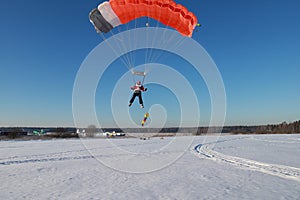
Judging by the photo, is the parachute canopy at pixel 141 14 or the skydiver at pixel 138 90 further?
the skydiver at pixel 138 90

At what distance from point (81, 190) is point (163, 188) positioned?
2.33 m

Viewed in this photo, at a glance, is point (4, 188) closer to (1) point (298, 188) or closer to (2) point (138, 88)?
(2) point (138, 88)

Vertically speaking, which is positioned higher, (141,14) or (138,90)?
(141,14)

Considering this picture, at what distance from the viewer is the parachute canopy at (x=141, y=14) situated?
9219mm

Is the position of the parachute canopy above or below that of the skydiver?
above

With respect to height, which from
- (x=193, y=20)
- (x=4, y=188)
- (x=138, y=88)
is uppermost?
(x=193, y=20)

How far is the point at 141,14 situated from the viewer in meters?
9.73

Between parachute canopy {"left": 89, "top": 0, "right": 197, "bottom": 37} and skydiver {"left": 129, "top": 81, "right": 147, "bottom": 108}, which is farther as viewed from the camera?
skydiver {"left": 129, "top": 81, "right": 147, "bottom": 108}

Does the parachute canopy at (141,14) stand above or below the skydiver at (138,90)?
above

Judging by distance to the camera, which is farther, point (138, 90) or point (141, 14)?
point (138, 90)

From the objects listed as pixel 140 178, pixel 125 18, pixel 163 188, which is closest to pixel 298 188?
pixel 163 188

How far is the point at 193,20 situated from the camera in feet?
31.5

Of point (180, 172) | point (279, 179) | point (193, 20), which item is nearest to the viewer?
point (279, 179)

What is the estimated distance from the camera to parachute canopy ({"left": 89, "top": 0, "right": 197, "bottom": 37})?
363 inches
